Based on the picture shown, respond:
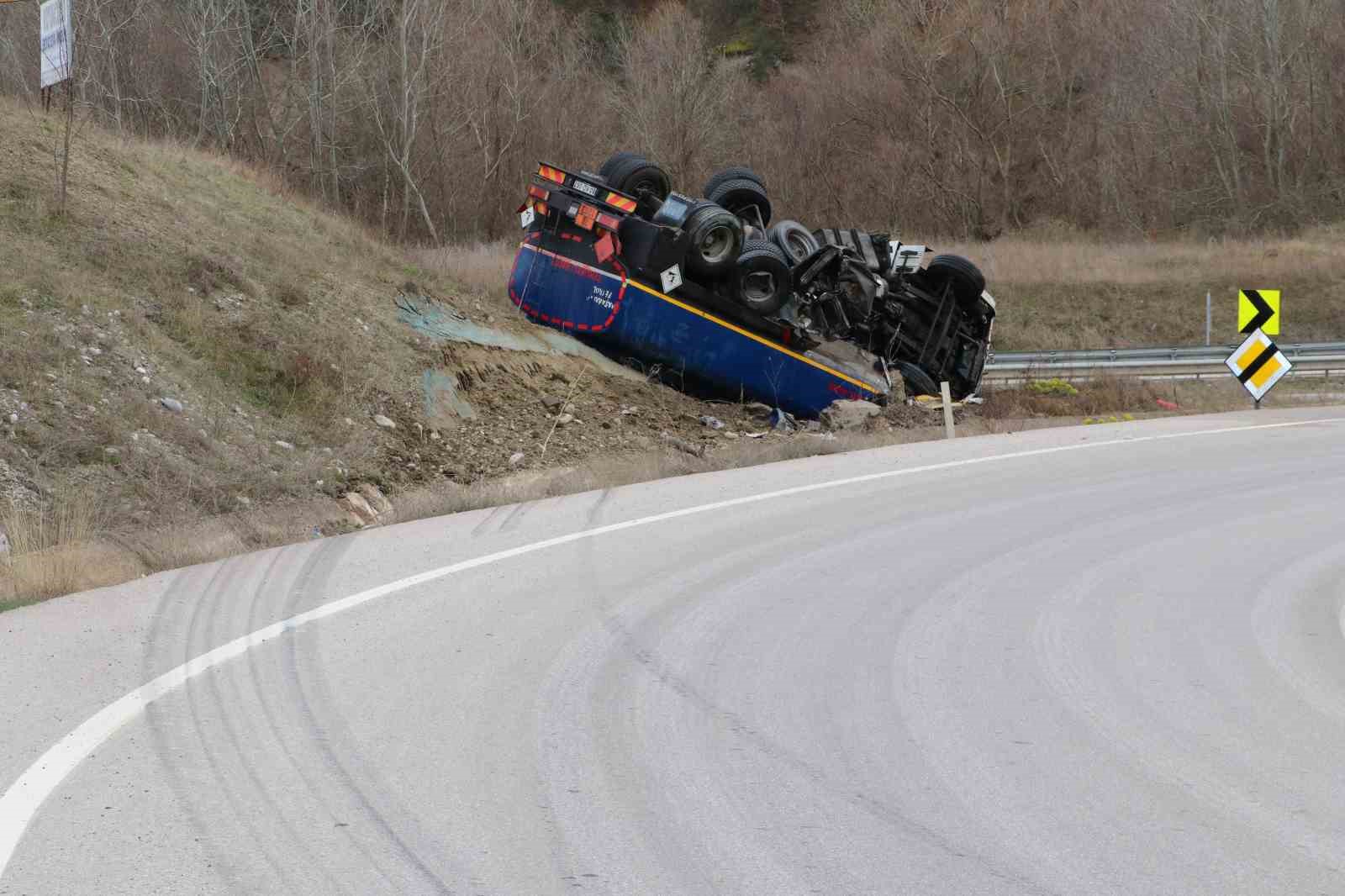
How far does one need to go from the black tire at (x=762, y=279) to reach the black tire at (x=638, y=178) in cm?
206

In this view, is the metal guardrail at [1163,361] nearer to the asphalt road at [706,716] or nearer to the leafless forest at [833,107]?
the asphalt road at [706,716]

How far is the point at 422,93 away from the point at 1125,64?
27.0 meters

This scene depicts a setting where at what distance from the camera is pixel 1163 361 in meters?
25.6

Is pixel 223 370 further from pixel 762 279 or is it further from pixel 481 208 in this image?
pixel 481 208

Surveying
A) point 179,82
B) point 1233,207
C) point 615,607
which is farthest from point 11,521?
point 1233,207

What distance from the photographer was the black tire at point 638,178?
19875mm

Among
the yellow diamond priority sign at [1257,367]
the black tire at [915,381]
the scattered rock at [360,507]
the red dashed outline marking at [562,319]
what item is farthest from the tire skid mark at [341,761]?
the yellow diamond priority sign at [1257,367]

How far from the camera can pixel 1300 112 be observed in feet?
153

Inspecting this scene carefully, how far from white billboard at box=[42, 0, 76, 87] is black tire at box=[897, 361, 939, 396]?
1123cm

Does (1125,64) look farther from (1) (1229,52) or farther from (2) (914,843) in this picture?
(2) (914,843)

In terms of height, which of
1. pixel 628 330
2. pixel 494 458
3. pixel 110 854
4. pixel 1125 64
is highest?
pixel 1125 64

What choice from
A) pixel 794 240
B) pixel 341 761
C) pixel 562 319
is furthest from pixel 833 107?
pixel 341 761

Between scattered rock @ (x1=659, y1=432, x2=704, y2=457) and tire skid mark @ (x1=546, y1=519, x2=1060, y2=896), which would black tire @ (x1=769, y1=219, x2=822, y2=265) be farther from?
tire skid mark @ (x1=546, y1=519, x2=1060, y2=896)

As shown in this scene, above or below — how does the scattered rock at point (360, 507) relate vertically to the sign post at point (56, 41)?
below
